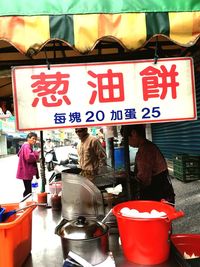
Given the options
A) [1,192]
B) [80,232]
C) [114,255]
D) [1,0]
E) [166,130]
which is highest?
[1,0]

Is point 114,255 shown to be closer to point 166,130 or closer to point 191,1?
point 191,1

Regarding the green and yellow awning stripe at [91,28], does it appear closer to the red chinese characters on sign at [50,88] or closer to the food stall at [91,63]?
the food stall at [91,63]

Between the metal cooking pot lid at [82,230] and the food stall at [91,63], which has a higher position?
the food stall at [91,63]

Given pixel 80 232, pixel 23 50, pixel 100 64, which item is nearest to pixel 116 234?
pixel 80 232

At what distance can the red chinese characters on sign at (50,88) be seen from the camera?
1.87 m

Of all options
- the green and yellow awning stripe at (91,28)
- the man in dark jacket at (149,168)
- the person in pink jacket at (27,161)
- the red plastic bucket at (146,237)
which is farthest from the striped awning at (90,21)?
the person in pink jacket at (27,161)

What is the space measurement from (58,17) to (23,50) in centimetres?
26

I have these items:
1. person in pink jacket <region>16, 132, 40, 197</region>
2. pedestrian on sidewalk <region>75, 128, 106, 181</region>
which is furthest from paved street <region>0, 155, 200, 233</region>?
person in pink jacket <region>16, 132, 40, 197</region>

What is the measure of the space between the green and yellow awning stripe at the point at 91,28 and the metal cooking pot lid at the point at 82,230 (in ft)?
3.31

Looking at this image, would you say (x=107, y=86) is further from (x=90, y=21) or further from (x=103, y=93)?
(x=90, y=21)

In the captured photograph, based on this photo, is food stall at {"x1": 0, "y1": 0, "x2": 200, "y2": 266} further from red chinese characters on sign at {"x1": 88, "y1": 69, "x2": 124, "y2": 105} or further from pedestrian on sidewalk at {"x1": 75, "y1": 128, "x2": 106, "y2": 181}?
pedestrian on sidewalk at {"x1": 75, "y1": 128, "x2": 106, "y2": 181}

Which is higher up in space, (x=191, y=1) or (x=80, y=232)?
(x=191, y=1)

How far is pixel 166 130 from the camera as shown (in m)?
10.8

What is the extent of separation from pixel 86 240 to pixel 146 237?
340 millimetres
